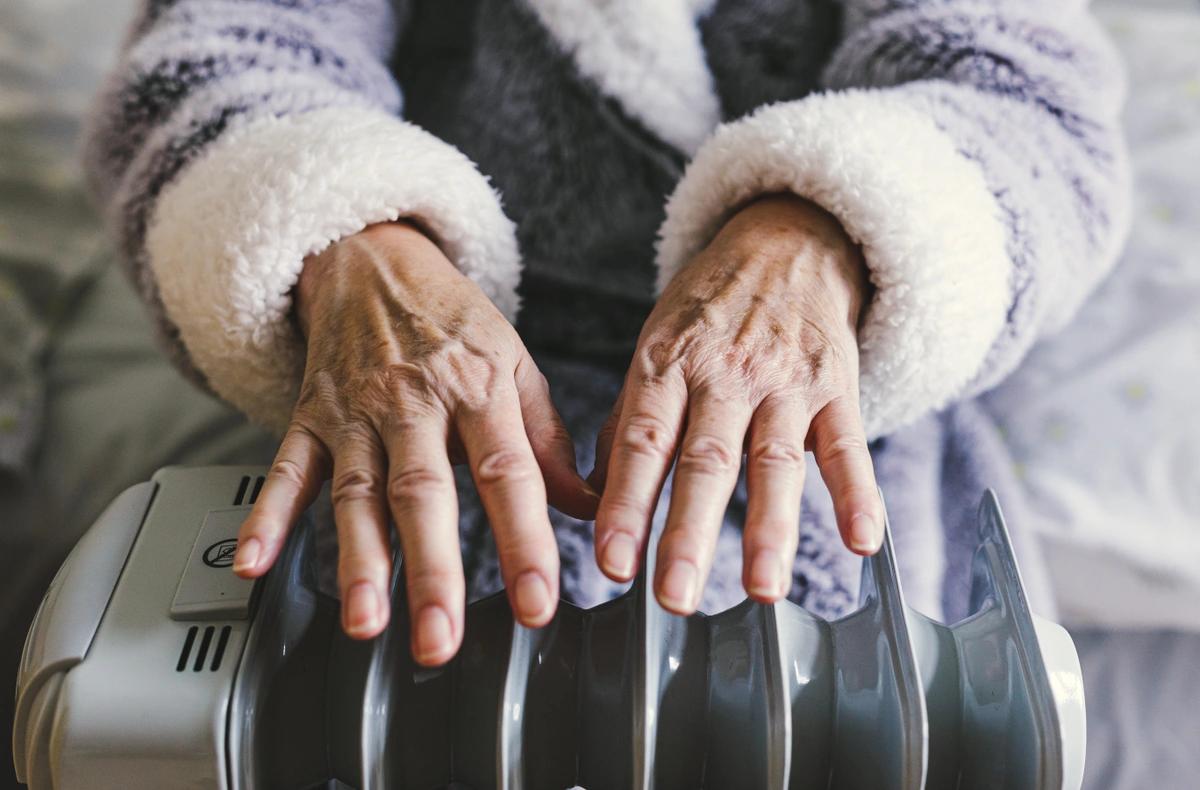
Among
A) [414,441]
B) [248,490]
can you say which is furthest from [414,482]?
[248,490]

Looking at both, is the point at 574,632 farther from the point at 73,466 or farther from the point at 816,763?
the point at 73,466

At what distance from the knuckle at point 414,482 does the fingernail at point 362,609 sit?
0.04 metres

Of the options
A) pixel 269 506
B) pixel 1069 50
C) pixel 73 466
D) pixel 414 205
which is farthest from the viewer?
pixel 73 466

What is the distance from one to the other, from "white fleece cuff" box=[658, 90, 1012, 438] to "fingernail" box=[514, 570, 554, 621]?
9.4 inches

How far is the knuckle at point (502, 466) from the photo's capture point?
418mm

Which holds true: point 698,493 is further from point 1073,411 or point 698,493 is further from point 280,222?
point 1073,411

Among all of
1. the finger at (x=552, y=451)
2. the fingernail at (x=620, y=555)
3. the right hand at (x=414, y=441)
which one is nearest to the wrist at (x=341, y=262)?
the right hand at (x=414, y=441)

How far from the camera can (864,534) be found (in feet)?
1.36

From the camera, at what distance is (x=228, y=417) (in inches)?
32.3

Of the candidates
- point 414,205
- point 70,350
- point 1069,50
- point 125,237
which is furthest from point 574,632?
point 70,350

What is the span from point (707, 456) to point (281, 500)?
7.4 inches

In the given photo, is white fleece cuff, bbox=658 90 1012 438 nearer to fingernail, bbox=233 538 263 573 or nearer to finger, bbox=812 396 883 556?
finger, bbox=812 396 883 556

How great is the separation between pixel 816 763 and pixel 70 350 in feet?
2.49

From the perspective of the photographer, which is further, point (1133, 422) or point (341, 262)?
point (1133, 422)
